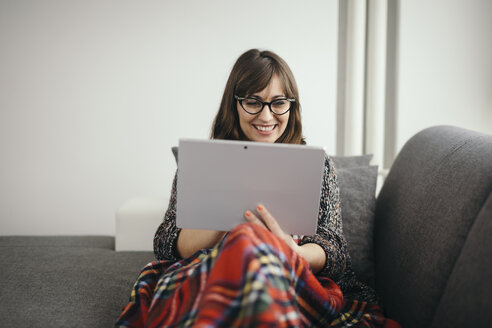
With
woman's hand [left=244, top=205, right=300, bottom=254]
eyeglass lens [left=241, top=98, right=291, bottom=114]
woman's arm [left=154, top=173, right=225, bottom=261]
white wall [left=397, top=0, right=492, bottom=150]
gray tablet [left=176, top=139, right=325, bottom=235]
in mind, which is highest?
white wall [left=397, top=0, right=492, bottom=150]

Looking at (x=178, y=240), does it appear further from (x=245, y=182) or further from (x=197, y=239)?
(x=245, y=182)

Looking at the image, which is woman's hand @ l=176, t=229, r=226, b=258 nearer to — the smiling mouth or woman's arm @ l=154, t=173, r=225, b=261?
woman's arm @ l=154, t=173, r=225, b=261

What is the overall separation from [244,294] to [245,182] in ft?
0.92

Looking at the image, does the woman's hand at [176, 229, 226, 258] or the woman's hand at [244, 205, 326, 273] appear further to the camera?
the woman's hand at [176, 229, 226, 258]

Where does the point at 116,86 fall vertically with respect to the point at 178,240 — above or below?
above

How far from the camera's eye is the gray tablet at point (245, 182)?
35.8 inches

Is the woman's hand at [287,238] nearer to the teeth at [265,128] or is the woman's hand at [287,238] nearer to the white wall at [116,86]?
the teeth at [265,128]

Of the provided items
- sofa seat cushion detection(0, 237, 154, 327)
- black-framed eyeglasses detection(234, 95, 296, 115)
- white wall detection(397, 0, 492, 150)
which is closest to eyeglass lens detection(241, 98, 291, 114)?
black-framed eyeglasses detection(234, 95, 296, 115)

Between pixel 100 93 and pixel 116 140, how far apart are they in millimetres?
302

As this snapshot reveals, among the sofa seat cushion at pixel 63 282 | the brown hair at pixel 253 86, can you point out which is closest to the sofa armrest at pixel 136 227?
the sofa seat cushion at pixel 63 282

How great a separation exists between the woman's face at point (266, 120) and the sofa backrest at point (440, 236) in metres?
0.47

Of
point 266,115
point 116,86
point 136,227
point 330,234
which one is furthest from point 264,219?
point 116,86

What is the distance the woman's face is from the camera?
1.30 m

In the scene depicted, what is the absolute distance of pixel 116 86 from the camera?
2432 mm
